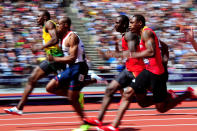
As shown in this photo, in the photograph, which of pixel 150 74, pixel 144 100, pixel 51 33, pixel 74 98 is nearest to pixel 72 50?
pixel 74 98

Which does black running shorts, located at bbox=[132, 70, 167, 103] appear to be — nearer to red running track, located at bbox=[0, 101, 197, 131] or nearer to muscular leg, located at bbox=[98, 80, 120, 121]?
muscular leg, located at bbox=[98, 80, 120, 121]

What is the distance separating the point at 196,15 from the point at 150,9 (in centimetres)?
182

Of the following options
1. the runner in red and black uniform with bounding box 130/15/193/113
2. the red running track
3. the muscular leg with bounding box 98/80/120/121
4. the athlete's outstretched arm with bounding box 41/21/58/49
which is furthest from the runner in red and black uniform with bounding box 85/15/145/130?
the athlete's outstretched arm with bounding box 41/21/58/49

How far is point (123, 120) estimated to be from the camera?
6.91 m

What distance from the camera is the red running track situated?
242 inches

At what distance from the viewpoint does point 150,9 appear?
45.2 feet

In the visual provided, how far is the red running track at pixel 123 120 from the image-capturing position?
6150 millimetres

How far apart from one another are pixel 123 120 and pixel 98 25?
6.30 m

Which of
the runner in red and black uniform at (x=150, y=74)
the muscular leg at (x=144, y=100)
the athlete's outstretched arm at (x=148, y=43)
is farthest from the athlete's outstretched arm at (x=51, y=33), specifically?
the athlete's outstretched arm at (x=148, y=43)

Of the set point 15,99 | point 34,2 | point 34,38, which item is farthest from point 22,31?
point 15,99

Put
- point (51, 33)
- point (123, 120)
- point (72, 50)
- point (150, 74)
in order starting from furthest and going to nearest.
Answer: point (123, 120) → point (51, 33) → point (72, 50) → point (150, 74)

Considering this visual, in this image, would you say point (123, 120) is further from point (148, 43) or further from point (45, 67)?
point (148, 43)

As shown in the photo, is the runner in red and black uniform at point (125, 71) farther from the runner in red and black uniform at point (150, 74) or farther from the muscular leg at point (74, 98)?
the muscular leg at point (74, 98)

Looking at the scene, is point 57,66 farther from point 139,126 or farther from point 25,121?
point 139,126
